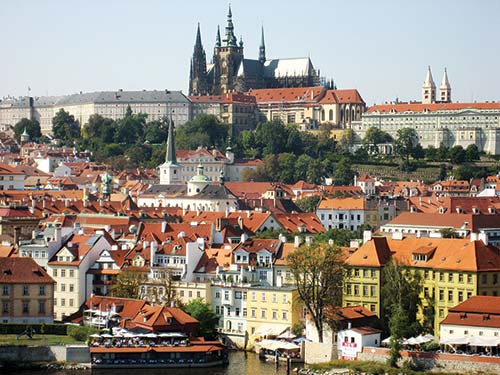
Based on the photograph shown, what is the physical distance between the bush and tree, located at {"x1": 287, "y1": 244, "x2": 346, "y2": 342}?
8.24m

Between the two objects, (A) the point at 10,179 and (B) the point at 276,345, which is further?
(A) the point at 10,179

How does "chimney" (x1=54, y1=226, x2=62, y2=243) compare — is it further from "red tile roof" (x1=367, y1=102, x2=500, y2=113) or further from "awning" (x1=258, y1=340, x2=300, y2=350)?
"red tile roof" (x1=367, y1=102, x2=500, y2=113)

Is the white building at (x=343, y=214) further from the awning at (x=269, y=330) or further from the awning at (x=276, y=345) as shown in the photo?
the awning at (x=276, y=345)

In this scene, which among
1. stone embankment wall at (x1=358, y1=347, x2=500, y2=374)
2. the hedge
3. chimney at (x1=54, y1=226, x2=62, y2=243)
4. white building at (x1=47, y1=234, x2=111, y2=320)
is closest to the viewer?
stone embankment wall at (x1=358, y1=347, x2=500, y2=374)

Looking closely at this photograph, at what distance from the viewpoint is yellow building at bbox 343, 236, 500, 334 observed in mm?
54281

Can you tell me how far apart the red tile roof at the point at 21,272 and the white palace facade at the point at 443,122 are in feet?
428

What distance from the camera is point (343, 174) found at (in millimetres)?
158250

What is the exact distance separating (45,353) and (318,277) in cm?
1093

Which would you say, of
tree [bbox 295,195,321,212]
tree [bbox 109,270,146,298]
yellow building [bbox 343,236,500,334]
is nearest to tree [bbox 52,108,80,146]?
tree [bbox 295,195,321,212]

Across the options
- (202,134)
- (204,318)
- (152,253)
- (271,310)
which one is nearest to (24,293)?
(204,318)

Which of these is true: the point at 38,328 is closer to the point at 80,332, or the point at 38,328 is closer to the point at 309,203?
the point at 80,332

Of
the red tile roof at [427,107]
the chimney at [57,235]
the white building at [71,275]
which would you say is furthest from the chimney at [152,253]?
the red tile roof at [427,107]

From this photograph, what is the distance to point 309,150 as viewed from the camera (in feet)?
583

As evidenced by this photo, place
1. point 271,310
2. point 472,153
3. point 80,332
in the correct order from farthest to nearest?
point 472,153 < point 271,310 < point 80,332
